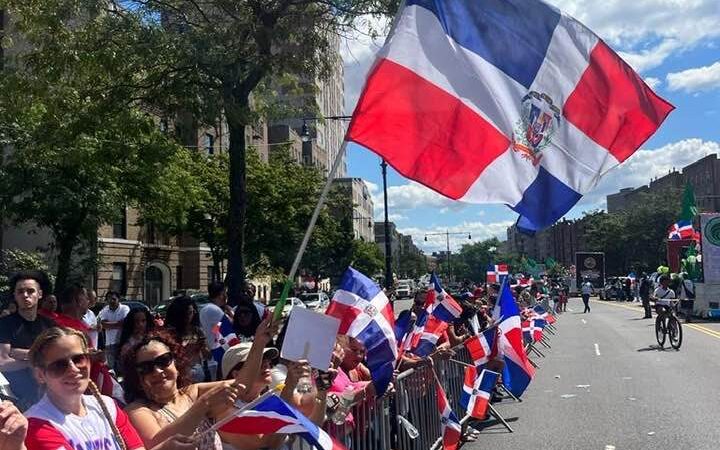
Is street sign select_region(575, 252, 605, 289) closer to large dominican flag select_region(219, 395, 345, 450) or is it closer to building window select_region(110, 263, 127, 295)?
building window select_region(110, 263, 127, 295)

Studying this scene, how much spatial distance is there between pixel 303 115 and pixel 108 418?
1194cm

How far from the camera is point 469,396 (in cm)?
838

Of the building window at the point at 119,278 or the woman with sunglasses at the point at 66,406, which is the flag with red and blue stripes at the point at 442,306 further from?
the building window at the point at 119,278

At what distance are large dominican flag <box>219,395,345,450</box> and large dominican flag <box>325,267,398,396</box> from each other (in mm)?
1980

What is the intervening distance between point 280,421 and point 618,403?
7506 mm

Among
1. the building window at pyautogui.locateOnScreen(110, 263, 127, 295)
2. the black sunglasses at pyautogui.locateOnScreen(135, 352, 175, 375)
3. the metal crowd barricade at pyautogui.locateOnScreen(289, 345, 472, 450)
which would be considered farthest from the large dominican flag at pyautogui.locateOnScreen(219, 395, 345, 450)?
the building window at pyautogui.locateOnScreen(110, 263, 127, 295)

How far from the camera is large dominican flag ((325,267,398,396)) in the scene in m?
5.62

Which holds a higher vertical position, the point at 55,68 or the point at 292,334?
the point at 55,68

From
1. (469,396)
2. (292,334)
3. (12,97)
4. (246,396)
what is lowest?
(469,396)

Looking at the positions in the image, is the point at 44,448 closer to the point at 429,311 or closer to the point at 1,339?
the point at 1,339

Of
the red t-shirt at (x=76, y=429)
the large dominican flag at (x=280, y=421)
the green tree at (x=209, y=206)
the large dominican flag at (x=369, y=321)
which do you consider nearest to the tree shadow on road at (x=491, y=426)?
the large dominican flag at (x=369, y=321)

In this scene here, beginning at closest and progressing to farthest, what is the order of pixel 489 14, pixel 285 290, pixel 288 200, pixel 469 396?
pixel 285 290
pixel 489 14
pixel 469 396
pixel 288 200

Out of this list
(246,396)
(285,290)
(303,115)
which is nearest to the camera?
(285,290)

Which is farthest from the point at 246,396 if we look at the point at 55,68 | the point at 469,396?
the point at 55,68
